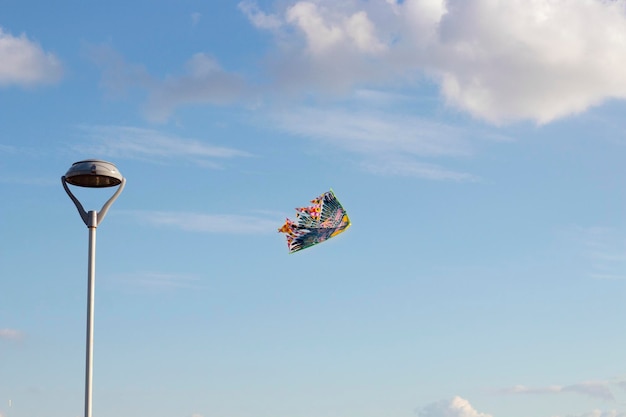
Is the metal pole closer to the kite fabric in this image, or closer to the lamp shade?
the lamp shade

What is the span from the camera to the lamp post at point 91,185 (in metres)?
56.3

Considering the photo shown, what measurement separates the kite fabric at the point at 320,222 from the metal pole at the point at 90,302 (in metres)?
12.4

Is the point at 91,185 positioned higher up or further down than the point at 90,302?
higher up

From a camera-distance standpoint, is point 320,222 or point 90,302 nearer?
point 90,302

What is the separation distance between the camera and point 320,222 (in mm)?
68938

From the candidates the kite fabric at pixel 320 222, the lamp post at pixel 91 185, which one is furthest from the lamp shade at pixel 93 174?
the kite fabric at pixel 320 222

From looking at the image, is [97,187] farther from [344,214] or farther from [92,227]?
[344,214]

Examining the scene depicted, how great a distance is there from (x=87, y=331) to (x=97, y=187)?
611 cm

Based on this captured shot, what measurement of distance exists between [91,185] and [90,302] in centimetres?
495

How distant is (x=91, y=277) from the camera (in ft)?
187

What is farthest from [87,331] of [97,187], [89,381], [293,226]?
[293,226]

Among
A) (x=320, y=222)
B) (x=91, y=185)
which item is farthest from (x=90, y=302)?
(x=320, y=222)

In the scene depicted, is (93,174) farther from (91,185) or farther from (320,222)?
(320,222)

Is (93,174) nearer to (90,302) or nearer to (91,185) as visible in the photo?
(91,185)
